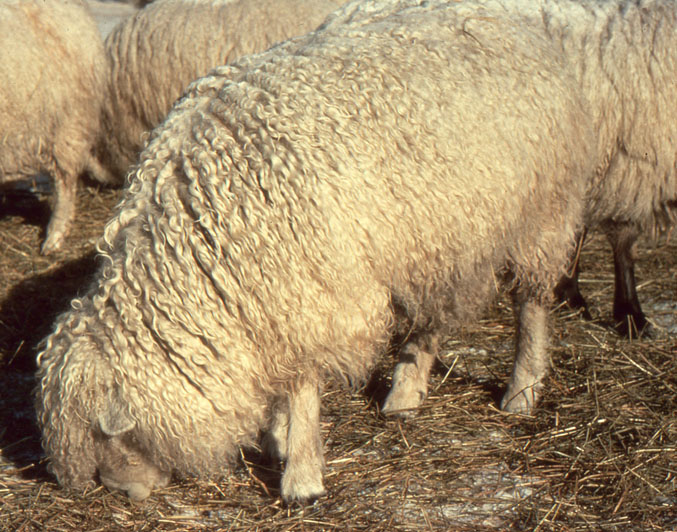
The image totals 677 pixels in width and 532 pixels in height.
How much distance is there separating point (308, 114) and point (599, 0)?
195 centimetres

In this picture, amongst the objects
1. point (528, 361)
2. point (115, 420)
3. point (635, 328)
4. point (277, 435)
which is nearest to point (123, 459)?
point (115, 420)

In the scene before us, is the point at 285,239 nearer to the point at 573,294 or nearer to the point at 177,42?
the point at 573,294

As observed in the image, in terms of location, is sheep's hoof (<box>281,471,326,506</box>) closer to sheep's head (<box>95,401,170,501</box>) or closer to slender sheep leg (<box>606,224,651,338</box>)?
sheep's head (<box>95,401,170,501</box>)

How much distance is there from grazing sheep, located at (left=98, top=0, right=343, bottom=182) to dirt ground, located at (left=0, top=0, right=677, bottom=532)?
69.5 inches

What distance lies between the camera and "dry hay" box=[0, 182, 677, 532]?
2.69 m

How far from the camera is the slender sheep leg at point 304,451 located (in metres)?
2.66

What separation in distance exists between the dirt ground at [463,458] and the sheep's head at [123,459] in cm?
10

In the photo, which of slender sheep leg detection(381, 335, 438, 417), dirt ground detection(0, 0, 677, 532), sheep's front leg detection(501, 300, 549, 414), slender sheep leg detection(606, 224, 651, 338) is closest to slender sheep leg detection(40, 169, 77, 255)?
dirt ground detection(0, 0, 677, 532)

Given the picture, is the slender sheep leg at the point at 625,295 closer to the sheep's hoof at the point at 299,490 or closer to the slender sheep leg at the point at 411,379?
the slender sheep leg at the point at 411,379

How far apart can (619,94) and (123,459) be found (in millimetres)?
2593

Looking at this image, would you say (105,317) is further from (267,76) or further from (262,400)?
(267,76)

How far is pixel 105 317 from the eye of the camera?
2.45 meters

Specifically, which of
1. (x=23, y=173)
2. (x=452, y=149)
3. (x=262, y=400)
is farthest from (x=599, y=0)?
(x=23, y=173)

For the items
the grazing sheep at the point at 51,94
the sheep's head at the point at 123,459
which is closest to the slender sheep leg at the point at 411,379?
the sheep's head at the point at 123,459
